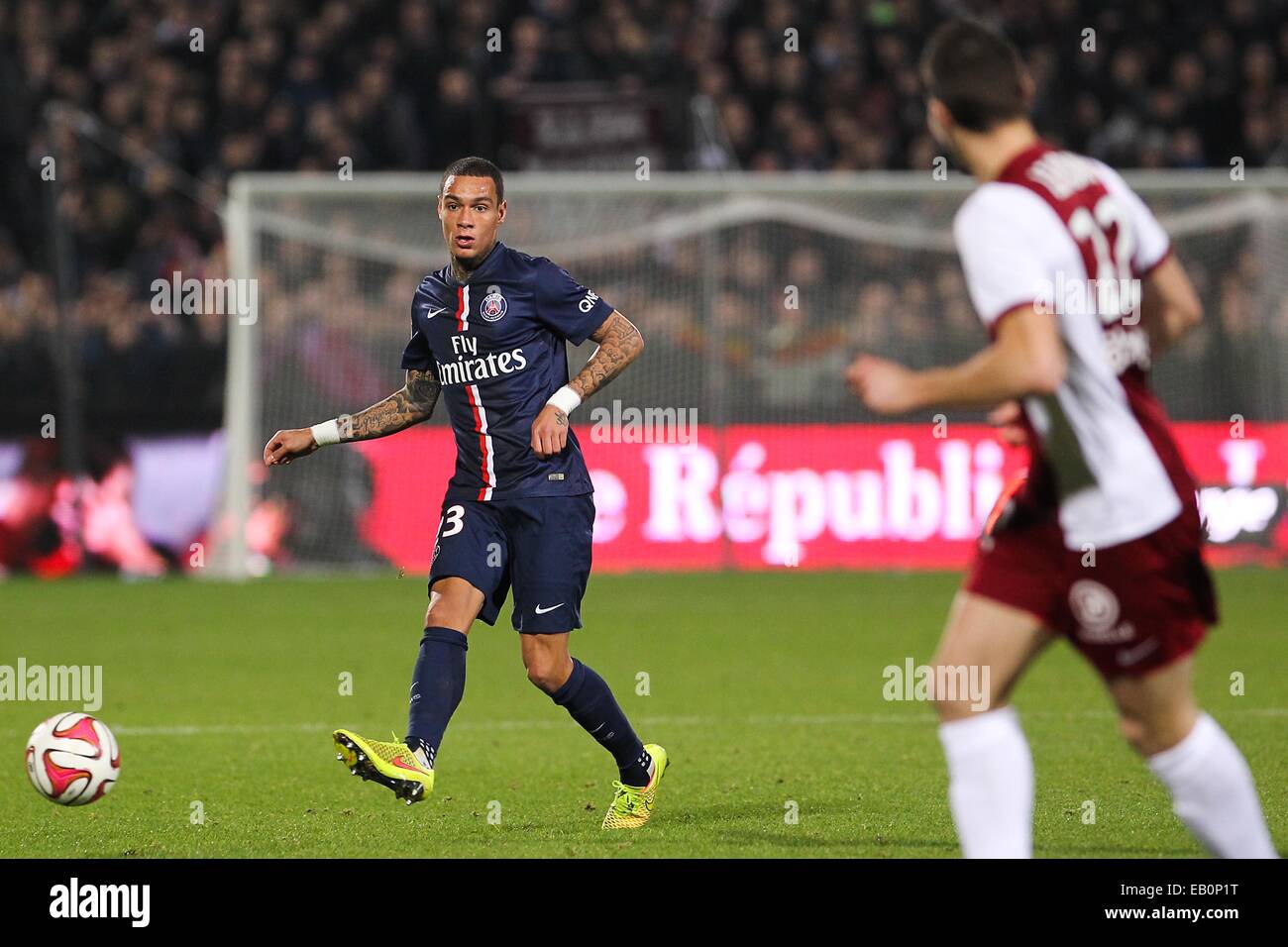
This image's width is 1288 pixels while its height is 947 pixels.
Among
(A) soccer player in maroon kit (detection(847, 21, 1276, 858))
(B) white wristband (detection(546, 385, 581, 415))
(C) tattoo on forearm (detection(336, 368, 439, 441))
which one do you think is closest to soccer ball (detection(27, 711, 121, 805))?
(C) tattoo on forearm (detection(336, 368, 439, 441))

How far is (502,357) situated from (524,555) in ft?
2.10

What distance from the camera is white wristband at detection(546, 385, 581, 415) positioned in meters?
5.73

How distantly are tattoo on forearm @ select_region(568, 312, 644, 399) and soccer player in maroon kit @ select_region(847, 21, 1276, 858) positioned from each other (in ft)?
6.69

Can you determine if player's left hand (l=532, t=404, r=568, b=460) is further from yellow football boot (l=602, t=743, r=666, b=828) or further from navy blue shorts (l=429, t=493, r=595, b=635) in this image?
yellow football boot (l=602, t=743, r=666, b=828)

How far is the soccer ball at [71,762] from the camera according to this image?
5703 millimetres

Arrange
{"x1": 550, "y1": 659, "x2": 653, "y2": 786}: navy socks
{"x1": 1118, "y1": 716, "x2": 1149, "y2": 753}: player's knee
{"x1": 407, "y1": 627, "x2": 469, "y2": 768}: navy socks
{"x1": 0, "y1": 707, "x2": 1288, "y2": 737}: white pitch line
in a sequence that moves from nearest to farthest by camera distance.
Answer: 1. {"x1": 1118, "y1": 716, "x2": 1149, "y2": 753}: player's knee
2. {"x1": 407, "y1": 627, "x2": 469, "y2": 768}: navy socks
3. {"x1": 550, "y1": 659, "x2": 653, "y2": 786}: navy socks
4. {"x1": 0, "y1": 707, "x2": 1288, "y2": 737}: white pitch line

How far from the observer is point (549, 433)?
5.61 metres

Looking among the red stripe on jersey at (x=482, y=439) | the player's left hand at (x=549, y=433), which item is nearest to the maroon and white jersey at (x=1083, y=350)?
the player's left hand at (x=549, y=433)

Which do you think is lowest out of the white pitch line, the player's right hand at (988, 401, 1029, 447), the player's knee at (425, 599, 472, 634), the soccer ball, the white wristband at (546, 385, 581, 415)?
the white pitch line

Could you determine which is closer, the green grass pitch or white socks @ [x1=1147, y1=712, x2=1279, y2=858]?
white socks @ [x1=1147, y1=712, x2=1279, y2=858]

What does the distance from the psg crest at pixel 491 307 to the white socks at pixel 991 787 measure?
2522 millimetres

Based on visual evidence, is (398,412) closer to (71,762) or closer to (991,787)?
(71,762)

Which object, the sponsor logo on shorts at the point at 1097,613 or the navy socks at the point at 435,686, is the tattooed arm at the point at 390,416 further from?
the sponsor logo on shorts at the point at 1097,613

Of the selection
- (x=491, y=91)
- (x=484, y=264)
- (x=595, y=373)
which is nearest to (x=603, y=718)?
(x=595, y=373)
